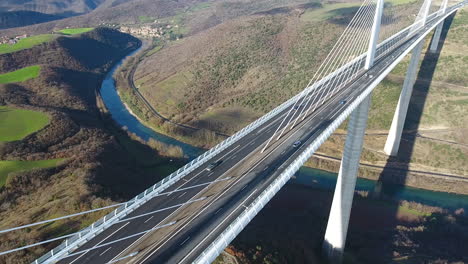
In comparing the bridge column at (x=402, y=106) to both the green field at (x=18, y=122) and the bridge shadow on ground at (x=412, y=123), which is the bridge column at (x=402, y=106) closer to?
the bridge shadow on ground at (x=412, y=123)

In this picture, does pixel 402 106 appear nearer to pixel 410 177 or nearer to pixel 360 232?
pixel 410 177

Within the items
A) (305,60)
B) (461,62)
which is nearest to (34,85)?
(305,60)

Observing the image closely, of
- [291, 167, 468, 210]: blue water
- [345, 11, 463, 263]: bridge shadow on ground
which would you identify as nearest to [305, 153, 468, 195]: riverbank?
[345, 11, 463, 263]: bridge shadow on ground

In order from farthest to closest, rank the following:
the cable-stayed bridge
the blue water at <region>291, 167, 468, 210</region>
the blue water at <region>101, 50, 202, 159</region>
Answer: the blue water at <region>101, 50, 202, 159</region> < the blue water at <region>291, 167, 468, 210</region> < the cable-stayed bridge

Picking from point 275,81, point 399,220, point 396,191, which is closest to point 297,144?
point 399,220

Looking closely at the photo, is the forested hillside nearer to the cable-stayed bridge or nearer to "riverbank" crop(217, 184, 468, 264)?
the cable-stayed bridge

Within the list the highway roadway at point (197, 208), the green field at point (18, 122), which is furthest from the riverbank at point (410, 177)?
the green field at point (18, 122)
